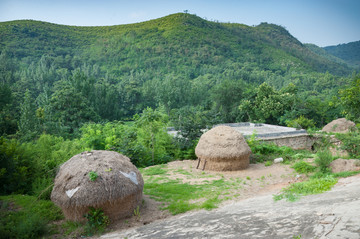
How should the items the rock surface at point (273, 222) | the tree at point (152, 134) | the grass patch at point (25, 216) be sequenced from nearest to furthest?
the rock surface at point (273, 222), the grass patch at point (25, 216), the tree at point (152, 134)

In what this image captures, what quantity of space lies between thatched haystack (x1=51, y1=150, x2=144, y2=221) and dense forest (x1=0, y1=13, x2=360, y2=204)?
1.53 m

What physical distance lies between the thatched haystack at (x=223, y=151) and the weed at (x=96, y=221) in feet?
17.1

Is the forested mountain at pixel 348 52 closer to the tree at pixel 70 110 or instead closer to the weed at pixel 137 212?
the tree at pixel 70 110

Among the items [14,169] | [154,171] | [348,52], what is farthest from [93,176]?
[348,52]

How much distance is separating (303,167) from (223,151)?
2.72 meters

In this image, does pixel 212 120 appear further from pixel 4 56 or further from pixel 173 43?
pixel 173 43

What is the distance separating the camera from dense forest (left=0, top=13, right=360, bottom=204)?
11727 millimetres

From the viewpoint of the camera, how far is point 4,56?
1697 inches

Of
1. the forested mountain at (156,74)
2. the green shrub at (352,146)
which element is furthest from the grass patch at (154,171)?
the green shrub at (352,146)

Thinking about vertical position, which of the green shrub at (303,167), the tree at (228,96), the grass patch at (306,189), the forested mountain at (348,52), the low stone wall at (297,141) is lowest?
the low stone wall at (297,141)

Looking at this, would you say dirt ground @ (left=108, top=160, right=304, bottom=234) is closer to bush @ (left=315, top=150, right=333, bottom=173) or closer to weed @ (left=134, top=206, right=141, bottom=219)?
weed @ (left=134, top=206, right=141, bottom=219)

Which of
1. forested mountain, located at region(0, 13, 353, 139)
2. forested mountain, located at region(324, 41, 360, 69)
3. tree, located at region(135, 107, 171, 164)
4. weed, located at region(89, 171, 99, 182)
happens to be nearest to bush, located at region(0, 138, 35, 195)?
weed, located at region(89, 171, 99, 182)

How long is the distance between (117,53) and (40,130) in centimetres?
4486

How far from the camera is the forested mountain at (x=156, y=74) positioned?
78.9ft
